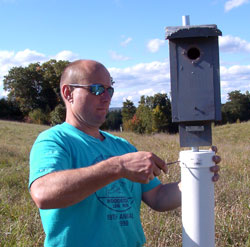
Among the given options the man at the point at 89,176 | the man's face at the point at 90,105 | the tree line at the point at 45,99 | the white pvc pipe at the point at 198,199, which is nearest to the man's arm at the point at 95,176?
the man at the point at 89,176

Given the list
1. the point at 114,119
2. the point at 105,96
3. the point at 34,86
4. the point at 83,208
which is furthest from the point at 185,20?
the point at 114,119

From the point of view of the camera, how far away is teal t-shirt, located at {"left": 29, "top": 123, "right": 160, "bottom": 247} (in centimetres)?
180

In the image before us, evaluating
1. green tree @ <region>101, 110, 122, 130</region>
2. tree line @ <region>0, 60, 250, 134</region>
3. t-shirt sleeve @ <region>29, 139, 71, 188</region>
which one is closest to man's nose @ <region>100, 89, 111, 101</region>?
t-shirt sleeve @ <region>29, 139, 71, 188</region>

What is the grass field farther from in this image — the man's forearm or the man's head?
the man's forearm

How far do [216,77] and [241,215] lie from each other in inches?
89.5

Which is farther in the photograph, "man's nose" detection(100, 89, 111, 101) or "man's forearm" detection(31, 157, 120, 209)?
"man's nose" detection(100, 89, 111, 101)

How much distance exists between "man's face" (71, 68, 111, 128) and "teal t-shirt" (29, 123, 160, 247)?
100 mm

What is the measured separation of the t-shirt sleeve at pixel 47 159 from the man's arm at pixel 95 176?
108mm

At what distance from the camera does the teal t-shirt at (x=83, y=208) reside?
1798 mm

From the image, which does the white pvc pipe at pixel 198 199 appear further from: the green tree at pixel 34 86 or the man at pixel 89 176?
the green tree at pixel 34 86

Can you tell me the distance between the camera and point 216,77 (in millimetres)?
1842

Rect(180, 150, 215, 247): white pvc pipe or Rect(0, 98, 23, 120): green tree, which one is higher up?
Rect(0, 98, 23, 120): green tree

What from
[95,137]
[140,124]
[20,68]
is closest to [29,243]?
[95,137]

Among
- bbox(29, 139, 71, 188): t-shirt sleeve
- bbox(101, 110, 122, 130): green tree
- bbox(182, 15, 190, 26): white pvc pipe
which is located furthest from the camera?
bbox(101, 110, 122, 130): green tree
